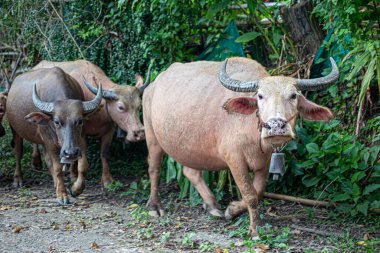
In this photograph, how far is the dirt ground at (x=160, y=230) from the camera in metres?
6.18

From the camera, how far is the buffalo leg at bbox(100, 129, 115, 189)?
966 centimetres

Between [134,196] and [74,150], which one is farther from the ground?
[74,150]

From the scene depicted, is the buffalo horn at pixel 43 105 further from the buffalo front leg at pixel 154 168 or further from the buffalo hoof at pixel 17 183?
the buffalo hoof at pixel 17 183

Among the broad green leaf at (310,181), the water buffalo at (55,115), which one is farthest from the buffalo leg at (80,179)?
the broad green leaf at (310,181)

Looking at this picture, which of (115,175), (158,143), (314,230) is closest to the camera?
(314,230)

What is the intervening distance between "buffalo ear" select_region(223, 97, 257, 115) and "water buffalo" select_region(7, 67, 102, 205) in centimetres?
251

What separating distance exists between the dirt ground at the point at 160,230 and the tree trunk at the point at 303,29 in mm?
2085

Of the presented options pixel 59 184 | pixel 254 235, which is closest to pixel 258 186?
pixel 254 235

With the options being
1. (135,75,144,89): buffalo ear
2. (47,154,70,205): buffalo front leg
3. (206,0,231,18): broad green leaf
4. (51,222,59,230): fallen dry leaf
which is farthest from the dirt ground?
(206,0,231,18): broad green leaf

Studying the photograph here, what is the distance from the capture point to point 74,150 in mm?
7973

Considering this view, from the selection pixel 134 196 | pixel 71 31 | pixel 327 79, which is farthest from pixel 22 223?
pixel 71 31

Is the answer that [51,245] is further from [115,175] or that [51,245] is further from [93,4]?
[93,4]

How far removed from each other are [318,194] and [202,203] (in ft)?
4.59

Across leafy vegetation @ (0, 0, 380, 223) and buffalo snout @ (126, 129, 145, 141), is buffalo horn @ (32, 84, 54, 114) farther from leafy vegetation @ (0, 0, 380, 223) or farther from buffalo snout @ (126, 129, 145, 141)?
leafy vegetation @ (0, 0, 380, 223)
